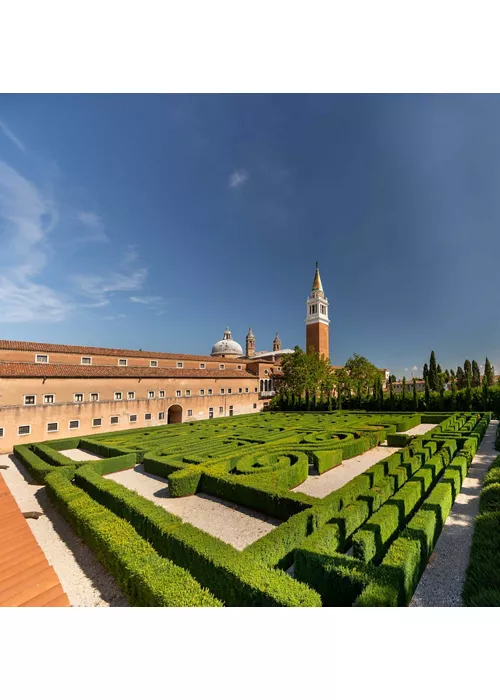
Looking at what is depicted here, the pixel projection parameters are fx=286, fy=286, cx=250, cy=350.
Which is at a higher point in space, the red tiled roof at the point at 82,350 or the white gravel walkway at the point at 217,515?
the red tiled roof at the point at 82,350

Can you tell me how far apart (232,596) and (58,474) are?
9.96 metres

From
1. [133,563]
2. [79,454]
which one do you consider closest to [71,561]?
[133,563]

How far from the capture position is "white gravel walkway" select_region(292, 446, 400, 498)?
36.0ft

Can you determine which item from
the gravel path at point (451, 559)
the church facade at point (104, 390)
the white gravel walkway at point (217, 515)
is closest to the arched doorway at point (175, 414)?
the church facade at point (104, 390)

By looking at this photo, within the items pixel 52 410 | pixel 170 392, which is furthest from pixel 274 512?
pixel 170 392

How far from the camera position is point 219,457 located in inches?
534

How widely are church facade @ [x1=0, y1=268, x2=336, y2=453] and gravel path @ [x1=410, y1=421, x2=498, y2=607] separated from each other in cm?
2506

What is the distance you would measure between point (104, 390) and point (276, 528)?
24658 millimetres

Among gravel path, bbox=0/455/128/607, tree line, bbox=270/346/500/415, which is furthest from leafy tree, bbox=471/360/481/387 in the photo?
gravel path, bbox=0/455/128/607

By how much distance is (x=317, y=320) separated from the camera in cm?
6156

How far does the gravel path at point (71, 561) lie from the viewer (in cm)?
556

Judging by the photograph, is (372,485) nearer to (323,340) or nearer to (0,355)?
(0,355)

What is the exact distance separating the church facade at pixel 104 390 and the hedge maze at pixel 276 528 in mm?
8441

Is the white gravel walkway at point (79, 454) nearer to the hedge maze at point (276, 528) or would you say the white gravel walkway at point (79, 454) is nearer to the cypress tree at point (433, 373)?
the hedge maze at point (276, 528)
